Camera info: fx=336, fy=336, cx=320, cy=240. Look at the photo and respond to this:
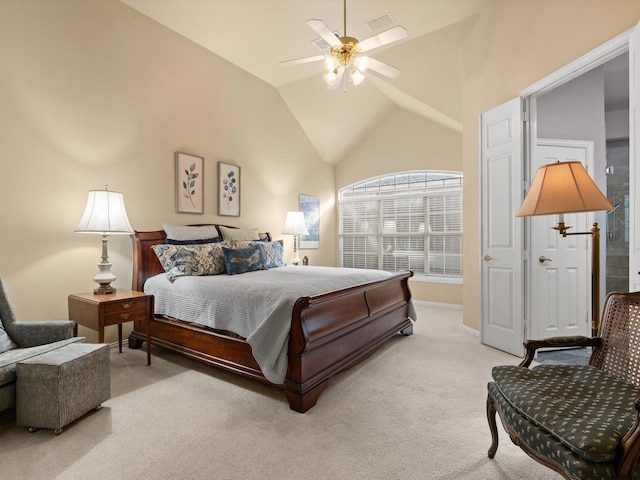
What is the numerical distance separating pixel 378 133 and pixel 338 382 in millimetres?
4823

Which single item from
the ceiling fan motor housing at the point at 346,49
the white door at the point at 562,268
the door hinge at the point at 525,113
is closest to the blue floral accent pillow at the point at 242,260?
the ceiling fan motor housing at the point at 346,49

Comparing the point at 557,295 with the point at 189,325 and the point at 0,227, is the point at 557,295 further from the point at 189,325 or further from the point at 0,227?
the point at 0,227

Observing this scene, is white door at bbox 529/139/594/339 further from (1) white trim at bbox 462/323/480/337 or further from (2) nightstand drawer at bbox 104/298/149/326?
(2) nightstand drawer at bbox 104/298/149/326

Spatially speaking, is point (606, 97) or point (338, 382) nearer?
point (338, 382)

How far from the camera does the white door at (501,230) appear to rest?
3152 millimetres

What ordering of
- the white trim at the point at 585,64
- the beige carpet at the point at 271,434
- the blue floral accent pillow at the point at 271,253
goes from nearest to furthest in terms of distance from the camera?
the beige carpet at the point at 271,434 → the white trim at the point at 585,64 → the blue floral accent pillow at the point at 271,253

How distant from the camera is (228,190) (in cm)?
454

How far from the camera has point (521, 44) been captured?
3.13 m

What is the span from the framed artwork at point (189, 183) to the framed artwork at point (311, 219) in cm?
204

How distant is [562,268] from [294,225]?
3452 millimetres

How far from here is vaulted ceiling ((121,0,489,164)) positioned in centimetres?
344

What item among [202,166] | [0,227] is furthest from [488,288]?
[0,227]

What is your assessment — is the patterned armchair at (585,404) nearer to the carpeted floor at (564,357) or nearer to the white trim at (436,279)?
the carpeted floor at (564,357)

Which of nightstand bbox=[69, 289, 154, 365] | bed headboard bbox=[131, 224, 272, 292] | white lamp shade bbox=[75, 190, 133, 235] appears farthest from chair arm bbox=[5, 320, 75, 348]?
bed headboard bbox=[131, 224, 272, 292]
